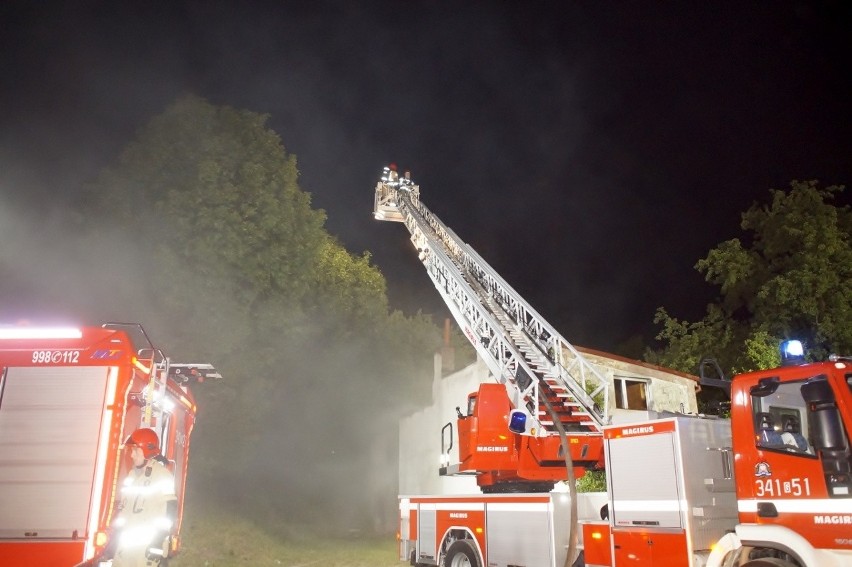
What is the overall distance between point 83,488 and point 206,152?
972cm

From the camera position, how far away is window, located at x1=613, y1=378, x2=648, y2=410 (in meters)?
17.4

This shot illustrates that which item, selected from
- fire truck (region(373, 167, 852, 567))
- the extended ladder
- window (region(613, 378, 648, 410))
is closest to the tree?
window (region(613, 378, 648, 410))

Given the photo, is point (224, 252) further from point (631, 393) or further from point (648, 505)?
point (631, 393)

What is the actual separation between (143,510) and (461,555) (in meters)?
4.10

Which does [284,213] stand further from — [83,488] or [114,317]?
[83,488]

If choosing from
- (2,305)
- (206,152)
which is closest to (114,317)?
(2,305)

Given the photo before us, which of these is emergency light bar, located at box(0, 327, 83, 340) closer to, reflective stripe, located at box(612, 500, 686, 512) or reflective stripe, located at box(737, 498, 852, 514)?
reflective stripe, located at box(612, 500, 686, 512)

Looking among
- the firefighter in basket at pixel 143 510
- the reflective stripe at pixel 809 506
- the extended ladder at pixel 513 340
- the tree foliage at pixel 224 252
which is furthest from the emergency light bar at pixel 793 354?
the tree foliage at pixel 224 252

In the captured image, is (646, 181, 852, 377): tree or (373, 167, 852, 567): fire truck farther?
(646, 181, 852, 377): tree

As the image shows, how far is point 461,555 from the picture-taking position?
8.22 m

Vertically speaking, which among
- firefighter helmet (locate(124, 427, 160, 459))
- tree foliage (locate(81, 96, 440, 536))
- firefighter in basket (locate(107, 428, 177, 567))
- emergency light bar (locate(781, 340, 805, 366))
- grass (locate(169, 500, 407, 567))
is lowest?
grass (locate(169, 500, 407, 567))

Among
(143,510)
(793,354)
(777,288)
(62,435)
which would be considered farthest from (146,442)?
(777,288)

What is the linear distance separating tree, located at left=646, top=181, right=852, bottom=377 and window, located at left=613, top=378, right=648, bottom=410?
303cm

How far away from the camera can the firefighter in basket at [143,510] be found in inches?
232
